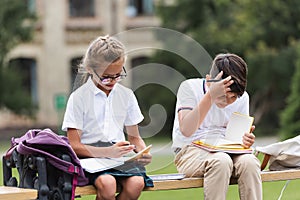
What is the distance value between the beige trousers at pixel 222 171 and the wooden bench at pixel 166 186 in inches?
3.7

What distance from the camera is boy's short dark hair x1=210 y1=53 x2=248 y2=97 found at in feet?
21.3

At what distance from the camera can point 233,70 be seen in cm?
650

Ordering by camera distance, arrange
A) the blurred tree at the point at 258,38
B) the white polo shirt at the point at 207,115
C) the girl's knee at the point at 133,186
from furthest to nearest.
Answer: the blurred tree at the point at 258,38 → the white polo shirt at the point at 207,115 → the girl's knee at the point at 133,186

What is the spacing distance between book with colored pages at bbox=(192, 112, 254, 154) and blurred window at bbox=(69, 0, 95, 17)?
29671 millimetres

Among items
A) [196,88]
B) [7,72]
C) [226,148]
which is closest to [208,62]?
[196,88]

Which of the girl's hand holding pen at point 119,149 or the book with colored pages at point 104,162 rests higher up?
the girl's hand holding pen at point 119,149

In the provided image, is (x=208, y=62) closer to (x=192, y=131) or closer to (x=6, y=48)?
(x=192, y=131)

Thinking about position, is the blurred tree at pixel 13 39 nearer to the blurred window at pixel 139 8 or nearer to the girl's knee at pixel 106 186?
the blurred window at pixel 139 8

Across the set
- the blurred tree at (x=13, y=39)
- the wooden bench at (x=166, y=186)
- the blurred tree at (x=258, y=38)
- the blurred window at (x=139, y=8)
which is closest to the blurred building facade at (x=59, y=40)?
the blurred window at (x=139, y=8)

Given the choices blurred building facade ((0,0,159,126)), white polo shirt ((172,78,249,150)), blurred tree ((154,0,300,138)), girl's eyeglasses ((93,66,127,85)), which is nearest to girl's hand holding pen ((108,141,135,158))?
girl's eyeglasses ((93,66,127,85))

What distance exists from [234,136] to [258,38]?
20.3 meters

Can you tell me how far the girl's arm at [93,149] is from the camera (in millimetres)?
6055

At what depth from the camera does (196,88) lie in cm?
664

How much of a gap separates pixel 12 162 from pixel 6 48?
76.5 ft
